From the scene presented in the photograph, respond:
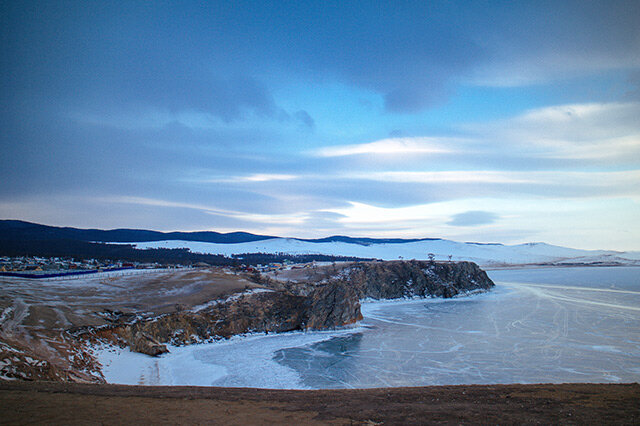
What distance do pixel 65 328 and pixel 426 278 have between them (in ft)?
173

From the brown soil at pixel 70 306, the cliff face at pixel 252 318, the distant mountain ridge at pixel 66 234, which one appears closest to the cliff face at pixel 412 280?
the cliff face at pixel 252 318

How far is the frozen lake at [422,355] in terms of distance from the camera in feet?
57.4

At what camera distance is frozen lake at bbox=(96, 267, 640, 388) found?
17500mm

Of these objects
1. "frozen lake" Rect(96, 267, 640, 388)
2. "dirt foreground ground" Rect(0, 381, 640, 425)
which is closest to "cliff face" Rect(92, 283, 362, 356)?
"frozen lake" Rect(96, 267, 640, 388)

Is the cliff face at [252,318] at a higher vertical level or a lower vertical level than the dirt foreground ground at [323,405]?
lower

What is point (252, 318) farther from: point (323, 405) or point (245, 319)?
point (323, 405)

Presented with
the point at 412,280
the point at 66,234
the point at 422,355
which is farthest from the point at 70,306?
the point at 66,234

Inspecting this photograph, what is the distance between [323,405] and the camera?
9.95 meters

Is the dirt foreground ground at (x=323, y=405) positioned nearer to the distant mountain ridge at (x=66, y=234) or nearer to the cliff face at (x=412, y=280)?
the cliff face at (x=412, y=280)

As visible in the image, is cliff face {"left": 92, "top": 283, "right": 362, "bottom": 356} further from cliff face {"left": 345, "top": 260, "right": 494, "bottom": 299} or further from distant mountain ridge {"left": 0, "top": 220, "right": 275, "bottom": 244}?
distant mountain ridge {"left": 0, "top": 220, "right": 275, "bottom": 244}

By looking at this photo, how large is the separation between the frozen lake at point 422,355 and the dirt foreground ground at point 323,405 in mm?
5945

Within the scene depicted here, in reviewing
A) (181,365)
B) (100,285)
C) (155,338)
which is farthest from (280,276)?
(181,365)

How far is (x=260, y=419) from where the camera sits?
837 centimetres

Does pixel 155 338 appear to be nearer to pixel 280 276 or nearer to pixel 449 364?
pixel 449 364
